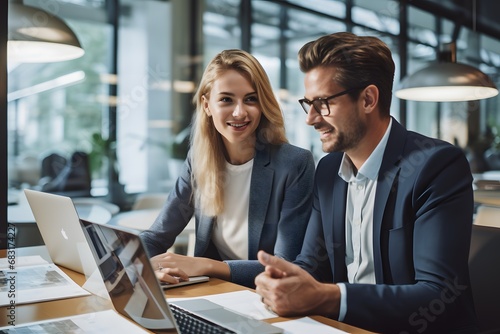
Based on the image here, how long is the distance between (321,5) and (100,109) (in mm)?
2705

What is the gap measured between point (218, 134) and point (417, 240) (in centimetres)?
114

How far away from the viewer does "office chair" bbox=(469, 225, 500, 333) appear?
1831 millimetres

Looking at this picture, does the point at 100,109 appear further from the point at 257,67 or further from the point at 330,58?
the point at 330,58

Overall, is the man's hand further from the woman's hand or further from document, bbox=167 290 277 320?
the woman's hand

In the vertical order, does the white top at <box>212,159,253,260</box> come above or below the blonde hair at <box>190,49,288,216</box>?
below

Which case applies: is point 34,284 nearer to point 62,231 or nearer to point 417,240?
point 62,231

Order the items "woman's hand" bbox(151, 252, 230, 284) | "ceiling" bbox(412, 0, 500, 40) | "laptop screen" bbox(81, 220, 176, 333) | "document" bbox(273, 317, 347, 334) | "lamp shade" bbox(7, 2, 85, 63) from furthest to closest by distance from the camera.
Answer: "ceiling" bbox(412, 0, 500, 40) < "lamp shade" bbox(7, 2, 85, 63) < "woman's hand" bbox(151, 252, 230, 284) < "document" bbox(273, 317, 347, 334) < "laptop screen" bbox(81, 220, 176, 333)

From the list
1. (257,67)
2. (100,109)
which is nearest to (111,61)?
(100,109)

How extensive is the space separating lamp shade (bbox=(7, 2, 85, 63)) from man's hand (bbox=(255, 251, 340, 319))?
2.26 meters

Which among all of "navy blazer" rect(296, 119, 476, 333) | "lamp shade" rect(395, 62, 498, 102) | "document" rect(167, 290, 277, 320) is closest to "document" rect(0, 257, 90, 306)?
"document" rect(167, 290, 277, 320)

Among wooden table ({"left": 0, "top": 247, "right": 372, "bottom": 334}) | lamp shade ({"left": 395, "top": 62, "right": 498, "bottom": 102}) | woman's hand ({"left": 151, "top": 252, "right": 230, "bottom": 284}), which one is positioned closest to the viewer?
wooden table ({"left": 0, "top": 247, "right": 372, "bottom": 334})

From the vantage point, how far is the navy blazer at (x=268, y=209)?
7.29 ft

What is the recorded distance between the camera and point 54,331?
4.20ft

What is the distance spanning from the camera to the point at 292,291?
54.3 inches
